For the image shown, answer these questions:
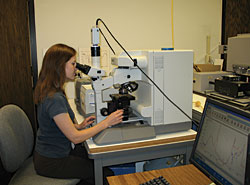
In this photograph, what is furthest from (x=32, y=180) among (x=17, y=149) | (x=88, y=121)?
(x=88, y=121)

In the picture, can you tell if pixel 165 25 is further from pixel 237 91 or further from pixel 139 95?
pixel 139 95

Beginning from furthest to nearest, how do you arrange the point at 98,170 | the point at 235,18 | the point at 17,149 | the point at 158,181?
the point at 235,18
the point at 17,149
the point at 98,170
the point at 158,181

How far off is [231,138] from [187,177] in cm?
34

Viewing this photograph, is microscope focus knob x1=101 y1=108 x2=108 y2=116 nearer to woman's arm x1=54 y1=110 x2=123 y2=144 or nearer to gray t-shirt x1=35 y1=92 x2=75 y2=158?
woman's arm x1=54 y1=110 x2=123 y2=144

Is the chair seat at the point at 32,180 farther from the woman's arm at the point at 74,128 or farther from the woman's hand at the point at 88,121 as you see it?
the woman's hand at the point at 88,121

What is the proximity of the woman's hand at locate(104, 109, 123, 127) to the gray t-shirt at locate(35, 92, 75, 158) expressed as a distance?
255 millimetres

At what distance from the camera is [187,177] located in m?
1.07

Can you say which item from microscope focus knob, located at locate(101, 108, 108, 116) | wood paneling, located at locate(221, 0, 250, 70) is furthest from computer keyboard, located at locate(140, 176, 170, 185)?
wood paneling, located at locate(221, 0, 250, 70)

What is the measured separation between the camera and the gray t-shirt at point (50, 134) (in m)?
1.47

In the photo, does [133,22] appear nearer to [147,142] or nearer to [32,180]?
[147,142]

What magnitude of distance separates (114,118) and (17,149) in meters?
0.63

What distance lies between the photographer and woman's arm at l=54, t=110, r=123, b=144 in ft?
4.69

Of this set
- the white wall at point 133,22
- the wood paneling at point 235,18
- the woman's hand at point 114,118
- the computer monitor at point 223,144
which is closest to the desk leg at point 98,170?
the woman's hand at point 114,118

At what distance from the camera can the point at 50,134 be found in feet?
5.00
